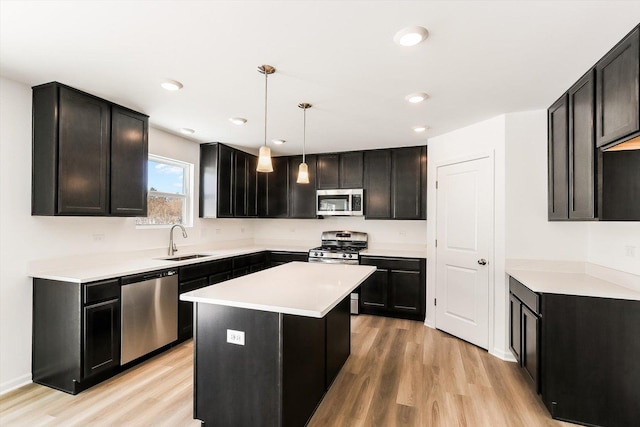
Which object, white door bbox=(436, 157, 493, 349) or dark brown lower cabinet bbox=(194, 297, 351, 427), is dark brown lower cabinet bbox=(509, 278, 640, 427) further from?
dark brown lower cabinet bbox=(194, 297, 351, 427)

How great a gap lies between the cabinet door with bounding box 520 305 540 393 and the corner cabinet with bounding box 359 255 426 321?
1.63 meters

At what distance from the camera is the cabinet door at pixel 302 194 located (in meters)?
5.12

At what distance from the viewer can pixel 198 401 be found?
2002 millimetres

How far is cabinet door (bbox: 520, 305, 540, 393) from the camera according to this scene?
2.27 m

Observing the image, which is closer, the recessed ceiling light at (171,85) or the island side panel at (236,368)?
the island side panel at (236,368)

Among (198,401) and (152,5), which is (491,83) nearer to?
(152,5)

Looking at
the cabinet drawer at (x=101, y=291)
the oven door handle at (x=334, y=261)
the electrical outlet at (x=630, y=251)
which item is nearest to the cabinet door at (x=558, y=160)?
the electrical outlet at (x=630, y=251)

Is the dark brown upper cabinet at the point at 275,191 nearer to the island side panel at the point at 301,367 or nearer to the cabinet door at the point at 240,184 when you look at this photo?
the cabinet door at the point at 240,184

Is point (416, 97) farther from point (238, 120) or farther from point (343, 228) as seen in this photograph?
point (343, 228)

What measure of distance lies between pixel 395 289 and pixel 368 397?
2.04 m

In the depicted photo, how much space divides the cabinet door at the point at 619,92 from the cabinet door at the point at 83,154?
381 centimetres

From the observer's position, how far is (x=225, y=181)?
4.50 metres

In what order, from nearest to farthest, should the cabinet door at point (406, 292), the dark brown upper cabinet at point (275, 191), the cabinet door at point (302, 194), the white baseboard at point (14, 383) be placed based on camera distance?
1. the white baseboard at point (14, 383)
2. the cabinet door at point (406, 292)
3. the cabinet door at point (302, 194)
4. the dark brown upper cabinet at point (275, 191)

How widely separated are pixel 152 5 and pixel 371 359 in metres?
3.17
